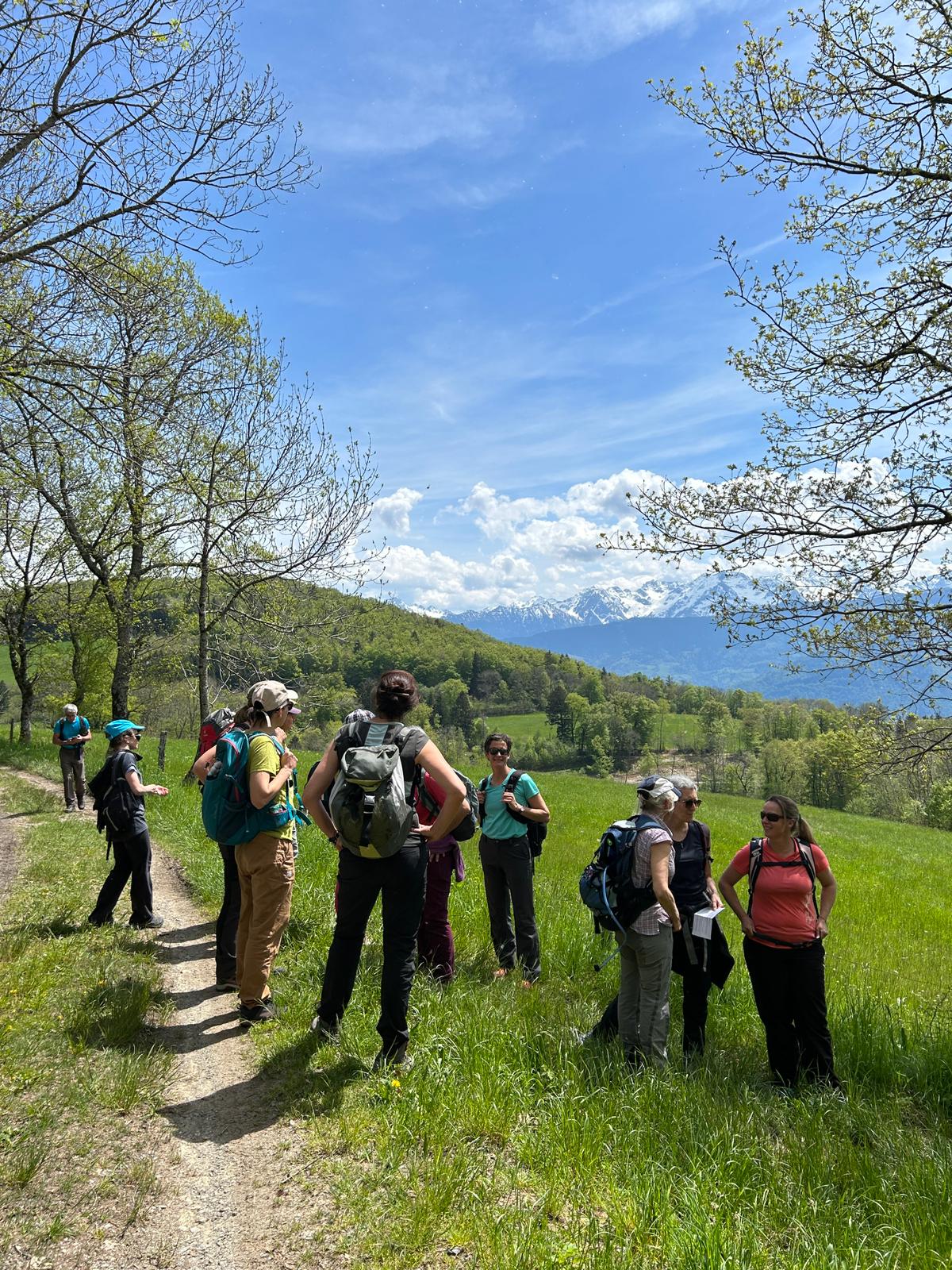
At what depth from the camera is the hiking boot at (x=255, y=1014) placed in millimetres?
4695

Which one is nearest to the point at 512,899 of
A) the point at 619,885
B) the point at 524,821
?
Result: the point at 524,821

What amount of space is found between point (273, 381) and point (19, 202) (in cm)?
750

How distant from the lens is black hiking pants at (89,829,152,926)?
638 centimetres

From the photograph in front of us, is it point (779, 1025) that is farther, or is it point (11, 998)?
point (779, 1025)

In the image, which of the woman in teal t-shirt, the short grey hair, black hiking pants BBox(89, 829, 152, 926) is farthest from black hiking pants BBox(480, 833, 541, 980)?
black hiking pants BBox(89, 829, 152, 926)

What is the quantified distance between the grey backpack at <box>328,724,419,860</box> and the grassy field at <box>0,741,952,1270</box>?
4.34 feet

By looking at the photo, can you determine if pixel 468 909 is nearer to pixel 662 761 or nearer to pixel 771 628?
pixel 771 628

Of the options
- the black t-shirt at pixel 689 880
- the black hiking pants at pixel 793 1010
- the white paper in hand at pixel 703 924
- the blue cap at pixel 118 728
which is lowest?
the black hiking pants at pixel 793 1010

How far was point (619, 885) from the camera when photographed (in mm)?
4531

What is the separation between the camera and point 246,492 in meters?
12.8

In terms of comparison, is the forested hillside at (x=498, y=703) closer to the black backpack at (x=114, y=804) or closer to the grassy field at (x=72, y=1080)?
the grassy field at (x=72, y=1080)

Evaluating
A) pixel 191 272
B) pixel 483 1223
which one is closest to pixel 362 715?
pixel 483 1223

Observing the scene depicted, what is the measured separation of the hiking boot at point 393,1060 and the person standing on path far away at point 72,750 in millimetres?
10415

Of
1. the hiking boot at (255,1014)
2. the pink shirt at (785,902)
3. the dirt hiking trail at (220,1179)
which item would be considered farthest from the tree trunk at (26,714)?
the pink shirt at (785,902)
